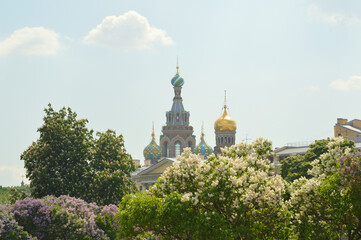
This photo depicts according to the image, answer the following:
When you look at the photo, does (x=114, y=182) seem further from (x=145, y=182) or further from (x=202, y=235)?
(x=145, y=182)

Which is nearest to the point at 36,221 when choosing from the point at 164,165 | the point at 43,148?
the point at 43,148

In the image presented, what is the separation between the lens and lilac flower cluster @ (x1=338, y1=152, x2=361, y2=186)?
4012cm

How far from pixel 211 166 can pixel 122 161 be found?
27.9 metres

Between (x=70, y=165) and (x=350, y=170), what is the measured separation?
30.6 m

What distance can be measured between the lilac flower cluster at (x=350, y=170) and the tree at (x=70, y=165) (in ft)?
92.6

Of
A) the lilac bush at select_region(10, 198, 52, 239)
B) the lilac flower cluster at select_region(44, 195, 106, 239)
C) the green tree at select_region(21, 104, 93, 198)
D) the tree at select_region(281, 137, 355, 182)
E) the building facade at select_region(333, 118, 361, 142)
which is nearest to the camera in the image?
the lilac bush at select_region(10, 198, 52, 239)

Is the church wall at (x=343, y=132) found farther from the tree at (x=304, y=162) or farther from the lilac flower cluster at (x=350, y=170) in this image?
the lilac flower cluster at (x=350, y=170)

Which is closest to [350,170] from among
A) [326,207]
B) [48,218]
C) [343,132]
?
[326,207]

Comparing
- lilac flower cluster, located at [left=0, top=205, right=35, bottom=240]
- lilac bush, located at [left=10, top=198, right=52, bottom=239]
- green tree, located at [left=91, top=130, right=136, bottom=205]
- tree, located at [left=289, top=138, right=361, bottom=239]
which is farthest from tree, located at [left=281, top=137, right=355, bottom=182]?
tree, located at [left=289, top=138, right=361, bottom=239]

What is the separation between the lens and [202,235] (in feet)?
129

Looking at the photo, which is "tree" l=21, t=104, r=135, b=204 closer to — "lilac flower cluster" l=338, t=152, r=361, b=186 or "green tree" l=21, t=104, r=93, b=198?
"green tree" l=21, t=104, r=93, b=198

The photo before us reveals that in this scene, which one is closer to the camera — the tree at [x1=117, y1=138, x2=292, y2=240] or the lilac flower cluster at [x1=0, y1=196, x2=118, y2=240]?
the tree at [x1=117, y1=138, x2=292, y2=240]

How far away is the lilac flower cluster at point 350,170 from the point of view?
40125 mm

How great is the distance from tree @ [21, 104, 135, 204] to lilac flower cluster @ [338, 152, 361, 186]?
28227mm
